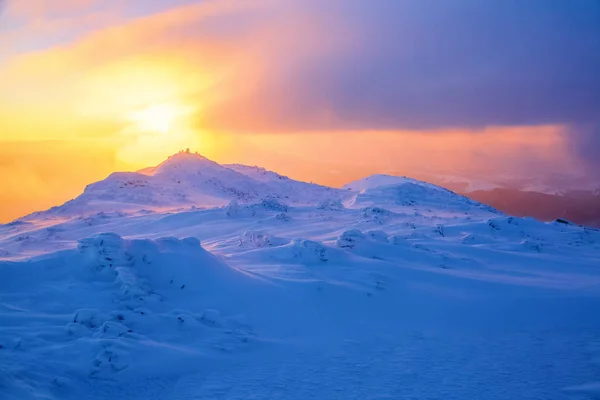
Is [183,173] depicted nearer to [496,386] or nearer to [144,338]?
[144,338]

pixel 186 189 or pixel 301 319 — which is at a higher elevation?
pixel 186 189

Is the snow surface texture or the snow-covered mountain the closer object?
the snow surface texture

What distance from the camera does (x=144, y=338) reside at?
687 centimetres

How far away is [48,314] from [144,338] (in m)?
1.78

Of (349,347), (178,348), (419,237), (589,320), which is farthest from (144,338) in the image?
(419,237)

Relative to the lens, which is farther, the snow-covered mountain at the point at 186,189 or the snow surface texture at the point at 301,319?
the snow-covered mountain at the point at 186,189

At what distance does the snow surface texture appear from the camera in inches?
233

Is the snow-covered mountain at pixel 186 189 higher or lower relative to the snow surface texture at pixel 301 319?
higher

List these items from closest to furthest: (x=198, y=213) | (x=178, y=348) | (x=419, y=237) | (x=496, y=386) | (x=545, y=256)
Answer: (x=496, y=386)
(x=178, y=348)
(x=545, y=256)
(x=419, y=237)
(x=198, y=213)

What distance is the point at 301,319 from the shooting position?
8.19 metres

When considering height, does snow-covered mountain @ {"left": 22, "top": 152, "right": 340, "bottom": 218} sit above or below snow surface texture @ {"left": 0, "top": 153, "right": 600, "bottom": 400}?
above

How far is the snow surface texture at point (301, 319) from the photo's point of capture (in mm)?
5906

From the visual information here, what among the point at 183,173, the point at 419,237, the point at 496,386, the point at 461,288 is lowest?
the point at 496,386

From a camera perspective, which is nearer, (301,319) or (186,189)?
(301,319)
